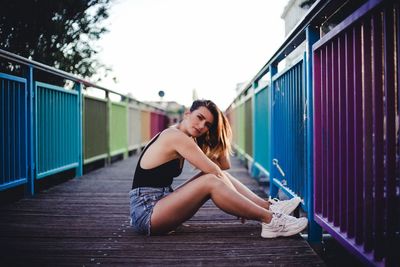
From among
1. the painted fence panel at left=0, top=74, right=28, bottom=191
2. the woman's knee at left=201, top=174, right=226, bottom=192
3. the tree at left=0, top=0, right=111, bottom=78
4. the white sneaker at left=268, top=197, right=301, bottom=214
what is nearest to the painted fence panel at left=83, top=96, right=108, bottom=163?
the tree at left=0, top=0, right=111, bottom=78

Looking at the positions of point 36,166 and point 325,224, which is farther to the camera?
point 36,166

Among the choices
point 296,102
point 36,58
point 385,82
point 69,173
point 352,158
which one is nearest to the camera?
point 385,82

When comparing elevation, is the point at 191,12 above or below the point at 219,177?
above

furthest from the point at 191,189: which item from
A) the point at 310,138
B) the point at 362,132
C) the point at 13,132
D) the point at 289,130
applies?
the point at 13,132

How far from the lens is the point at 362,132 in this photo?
169cm

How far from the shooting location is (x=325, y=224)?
2.14 m

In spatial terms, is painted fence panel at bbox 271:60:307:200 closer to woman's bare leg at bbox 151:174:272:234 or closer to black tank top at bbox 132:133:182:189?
woman's bare leg at bbox 151:174:272:234

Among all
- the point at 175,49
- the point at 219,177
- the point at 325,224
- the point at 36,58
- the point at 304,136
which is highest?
the point at 175,49

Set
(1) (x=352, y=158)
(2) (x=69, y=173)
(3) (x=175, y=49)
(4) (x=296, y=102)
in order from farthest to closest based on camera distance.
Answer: (3) (x=175, y=49), (2) (x=69, y=173), (4) (x=296, y=102), (1) (x=352, y=158)

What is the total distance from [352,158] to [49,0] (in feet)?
20.5

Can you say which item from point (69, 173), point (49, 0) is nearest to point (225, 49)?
point (49, 0)

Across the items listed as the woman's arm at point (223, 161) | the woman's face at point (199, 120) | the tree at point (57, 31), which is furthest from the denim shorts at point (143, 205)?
the tree at point (57, 31)

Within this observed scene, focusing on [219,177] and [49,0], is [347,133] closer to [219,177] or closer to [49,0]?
[219,177]

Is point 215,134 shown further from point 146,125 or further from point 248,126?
point 146,125
